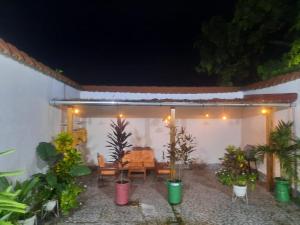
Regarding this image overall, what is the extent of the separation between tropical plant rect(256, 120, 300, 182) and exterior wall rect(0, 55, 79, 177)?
18.5 ft

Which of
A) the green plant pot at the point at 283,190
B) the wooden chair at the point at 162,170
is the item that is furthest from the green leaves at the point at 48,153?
the green plant pot at the point at 283,190

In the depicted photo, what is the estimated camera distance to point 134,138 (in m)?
11.2

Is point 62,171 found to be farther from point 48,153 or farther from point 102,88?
point 102,88

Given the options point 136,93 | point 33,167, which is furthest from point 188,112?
point 33,167

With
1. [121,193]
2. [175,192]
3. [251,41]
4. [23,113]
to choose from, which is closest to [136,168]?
[121,193]

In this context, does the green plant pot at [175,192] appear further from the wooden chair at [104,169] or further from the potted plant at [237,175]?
the wooden chair at [104,169]

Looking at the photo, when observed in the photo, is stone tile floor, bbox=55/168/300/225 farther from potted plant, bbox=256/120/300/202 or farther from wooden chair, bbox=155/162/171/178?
wooden chair, bbox=155/162/171/178

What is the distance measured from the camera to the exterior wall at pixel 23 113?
4629 millimetres

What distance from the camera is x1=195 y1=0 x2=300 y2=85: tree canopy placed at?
432 inches

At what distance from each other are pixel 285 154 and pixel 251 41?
661 centimetres

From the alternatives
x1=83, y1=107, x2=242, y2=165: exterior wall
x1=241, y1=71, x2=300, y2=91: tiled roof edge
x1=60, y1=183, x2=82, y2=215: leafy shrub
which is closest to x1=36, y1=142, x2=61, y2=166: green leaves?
x1=60, y1=183, x2=82, y2=215: leafy shrub

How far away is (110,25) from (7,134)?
1331 centimetres

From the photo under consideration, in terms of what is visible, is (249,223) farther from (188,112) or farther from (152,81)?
(152,81)

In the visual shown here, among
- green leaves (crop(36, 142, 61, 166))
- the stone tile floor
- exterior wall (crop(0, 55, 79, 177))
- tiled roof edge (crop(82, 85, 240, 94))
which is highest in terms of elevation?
tiled roof edge (crop(82, 85, 240, 94))
